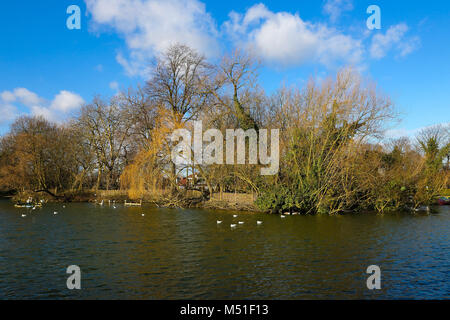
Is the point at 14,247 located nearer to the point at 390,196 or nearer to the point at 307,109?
the point at 307,109

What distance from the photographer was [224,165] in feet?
94.6

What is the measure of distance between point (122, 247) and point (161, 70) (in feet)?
90.0

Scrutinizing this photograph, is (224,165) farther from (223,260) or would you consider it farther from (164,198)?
(223,260)

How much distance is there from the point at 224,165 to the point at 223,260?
58.9 feet

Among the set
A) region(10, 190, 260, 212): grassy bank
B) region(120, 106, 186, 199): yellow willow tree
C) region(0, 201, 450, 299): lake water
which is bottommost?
region(0, 201, 450, 299): lake water

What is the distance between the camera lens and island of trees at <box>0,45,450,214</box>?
24.6 meters

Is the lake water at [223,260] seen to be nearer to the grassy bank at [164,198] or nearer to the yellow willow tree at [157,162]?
the grassy bank at [164,198]

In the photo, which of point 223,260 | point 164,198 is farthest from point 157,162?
point 223,260

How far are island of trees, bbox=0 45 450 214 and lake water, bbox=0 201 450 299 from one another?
7220 mm

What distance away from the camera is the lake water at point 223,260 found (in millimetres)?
8266

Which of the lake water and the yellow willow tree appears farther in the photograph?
the yellow willow tree

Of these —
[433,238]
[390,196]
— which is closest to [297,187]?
[390,196]

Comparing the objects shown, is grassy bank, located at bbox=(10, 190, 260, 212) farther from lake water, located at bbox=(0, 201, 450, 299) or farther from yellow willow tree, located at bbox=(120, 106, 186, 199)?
lake water, located at bbox=(0, 201, 450, 299)

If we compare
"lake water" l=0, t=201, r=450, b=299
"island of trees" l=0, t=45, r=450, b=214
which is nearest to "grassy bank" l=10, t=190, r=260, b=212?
"island of trees" l=0, t=45, r=450, b=214
